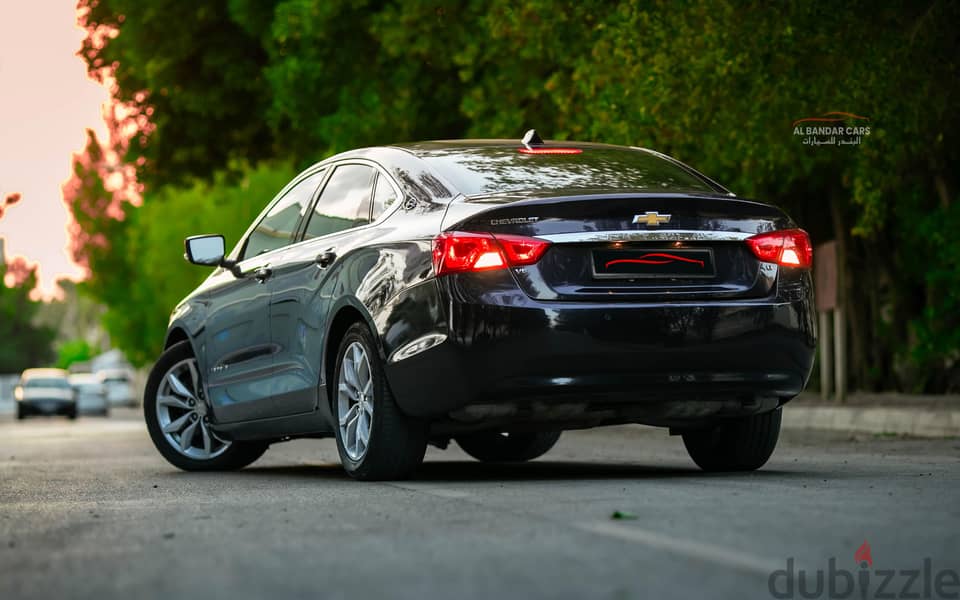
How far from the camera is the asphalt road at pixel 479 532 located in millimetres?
4828

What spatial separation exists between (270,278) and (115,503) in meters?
2.20

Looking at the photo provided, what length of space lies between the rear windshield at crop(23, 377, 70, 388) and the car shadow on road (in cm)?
4809

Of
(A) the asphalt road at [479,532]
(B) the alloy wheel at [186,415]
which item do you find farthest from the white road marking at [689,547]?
(B) the alloy wheel at [186,415]

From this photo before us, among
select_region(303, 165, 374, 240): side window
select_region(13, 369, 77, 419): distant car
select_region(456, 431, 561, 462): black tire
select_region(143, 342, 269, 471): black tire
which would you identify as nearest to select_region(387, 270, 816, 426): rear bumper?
select_region(303, 165, 374, 240): side window

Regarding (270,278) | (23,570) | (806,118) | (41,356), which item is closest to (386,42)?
(806,118)

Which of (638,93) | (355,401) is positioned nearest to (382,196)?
(355,401)

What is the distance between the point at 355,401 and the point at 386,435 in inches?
16.4

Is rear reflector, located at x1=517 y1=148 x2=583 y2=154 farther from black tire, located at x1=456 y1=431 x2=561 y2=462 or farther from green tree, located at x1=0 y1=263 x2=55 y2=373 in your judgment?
green tree, located at x1=0 y1=263 x2=55 y2=373

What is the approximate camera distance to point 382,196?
8891mm

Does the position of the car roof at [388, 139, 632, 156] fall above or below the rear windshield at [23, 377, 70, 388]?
above

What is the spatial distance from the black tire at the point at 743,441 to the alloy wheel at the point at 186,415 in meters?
3.18

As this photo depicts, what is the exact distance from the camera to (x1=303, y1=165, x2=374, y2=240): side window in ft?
29.8

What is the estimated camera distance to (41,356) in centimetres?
12988

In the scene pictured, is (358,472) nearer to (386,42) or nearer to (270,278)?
(270,278)
